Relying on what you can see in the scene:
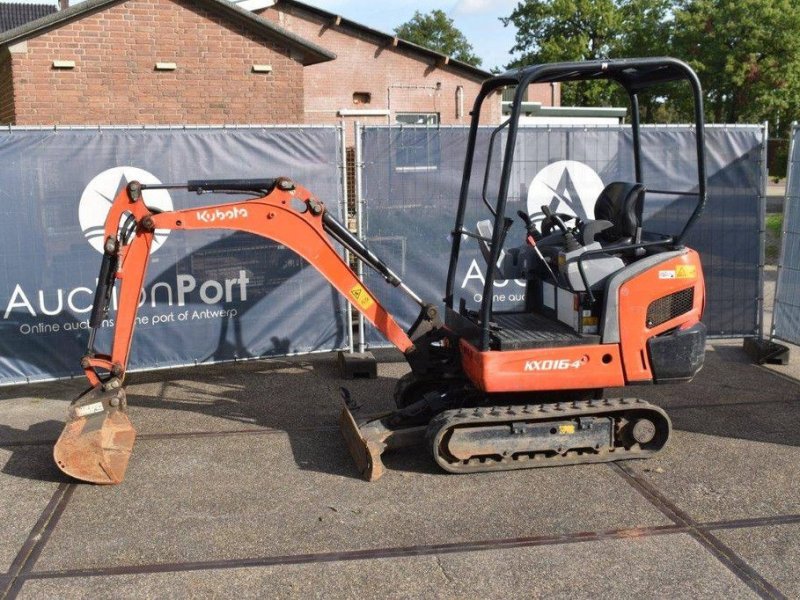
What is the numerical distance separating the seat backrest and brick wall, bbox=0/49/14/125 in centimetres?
1127

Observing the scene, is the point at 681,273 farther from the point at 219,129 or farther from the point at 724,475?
the point at 219,129

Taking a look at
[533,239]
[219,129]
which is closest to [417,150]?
[219,129]

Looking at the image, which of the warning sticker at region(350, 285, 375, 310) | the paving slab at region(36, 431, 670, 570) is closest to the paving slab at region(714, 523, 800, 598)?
the paving slab at region(36, 431, 670, 570)

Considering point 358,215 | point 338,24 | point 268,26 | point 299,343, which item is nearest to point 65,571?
point 299,343

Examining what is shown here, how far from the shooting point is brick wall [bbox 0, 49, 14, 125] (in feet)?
48.3

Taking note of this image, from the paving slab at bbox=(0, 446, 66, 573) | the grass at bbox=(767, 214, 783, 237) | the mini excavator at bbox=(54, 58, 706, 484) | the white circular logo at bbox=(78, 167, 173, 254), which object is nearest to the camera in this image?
the paving slab at bbox=(0, 446, 66, 573)

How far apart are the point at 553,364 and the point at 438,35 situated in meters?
73.2

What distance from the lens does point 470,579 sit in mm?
4789

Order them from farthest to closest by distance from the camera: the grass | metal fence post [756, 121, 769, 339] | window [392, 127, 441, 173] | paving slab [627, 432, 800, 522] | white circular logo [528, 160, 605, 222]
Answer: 1. the grass
2. metal fence post [756, 121, 769, 339]
3. white circular logo [528, 160, 605, 222]
4. window [392, 127, 441, 173]
5. paving slab [627, 432, 800, 522]

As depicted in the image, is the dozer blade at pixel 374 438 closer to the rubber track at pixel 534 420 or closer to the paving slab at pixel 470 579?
the rubber track at pixel 534 420

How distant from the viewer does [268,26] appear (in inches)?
620

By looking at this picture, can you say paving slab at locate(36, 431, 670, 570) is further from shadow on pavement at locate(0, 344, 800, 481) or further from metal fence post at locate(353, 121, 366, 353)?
metal fence post at locate(353, 121, 366, 353)

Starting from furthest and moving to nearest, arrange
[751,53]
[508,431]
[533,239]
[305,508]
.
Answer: [751,53]
[533,239]
[508,431]
[305,508]

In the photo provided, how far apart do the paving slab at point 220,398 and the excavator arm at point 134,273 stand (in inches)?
40.6
